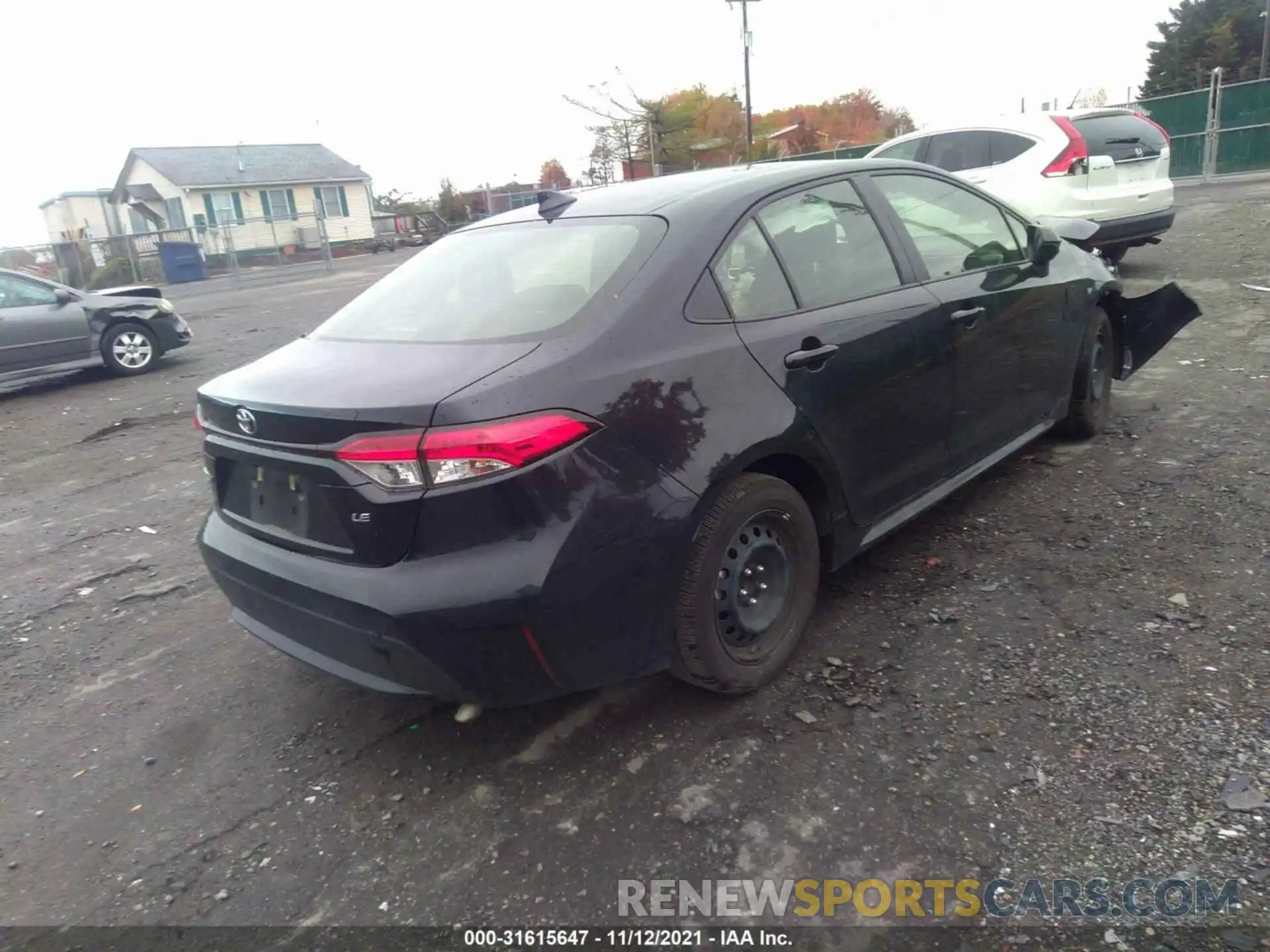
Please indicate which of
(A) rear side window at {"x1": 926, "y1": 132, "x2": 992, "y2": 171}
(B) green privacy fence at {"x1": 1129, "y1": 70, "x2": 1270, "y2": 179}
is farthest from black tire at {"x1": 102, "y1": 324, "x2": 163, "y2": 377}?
(B) green privacy fence at {"x1": 1129, "y1": 70, "x2": 1270, "y2": 179}

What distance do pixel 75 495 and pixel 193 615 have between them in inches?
106

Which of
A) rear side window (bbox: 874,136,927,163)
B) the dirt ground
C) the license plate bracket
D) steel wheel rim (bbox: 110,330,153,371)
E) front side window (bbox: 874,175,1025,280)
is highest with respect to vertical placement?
rear side window (bbox: 874,136,927,163)

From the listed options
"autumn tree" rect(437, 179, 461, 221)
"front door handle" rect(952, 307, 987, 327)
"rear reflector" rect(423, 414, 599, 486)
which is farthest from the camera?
"autumn tree" rect(437, 179, 461, 221)

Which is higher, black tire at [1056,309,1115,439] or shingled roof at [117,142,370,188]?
shingled roof at [117,142,370,188]

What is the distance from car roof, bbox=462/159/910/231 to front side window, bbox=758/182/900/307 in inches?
3.3

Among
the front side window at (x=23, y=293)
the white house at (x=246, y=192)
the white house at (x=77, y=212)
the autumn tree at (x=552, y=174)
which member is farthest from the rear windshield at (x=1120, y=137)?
the white house at (x=77, y=212)

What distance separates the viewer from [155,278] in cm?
2891

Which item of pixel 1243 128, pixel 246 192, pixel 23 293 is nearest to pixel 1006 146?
pixel 23 293

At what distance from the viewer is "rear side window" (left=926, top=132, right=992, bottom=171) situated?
8.98 metres

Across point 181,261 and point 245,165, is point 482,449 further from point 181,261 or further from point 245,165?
point 245,165

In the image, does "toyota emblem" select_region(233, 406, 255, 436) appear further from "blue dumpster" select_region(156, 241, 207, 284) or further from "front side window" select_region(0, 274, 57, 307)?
"blue dumpster" select_region(156, 241, 207, 284)

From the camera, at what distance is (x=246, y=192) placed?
44938 mm

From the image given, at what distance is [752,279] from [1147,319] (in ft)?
11.1

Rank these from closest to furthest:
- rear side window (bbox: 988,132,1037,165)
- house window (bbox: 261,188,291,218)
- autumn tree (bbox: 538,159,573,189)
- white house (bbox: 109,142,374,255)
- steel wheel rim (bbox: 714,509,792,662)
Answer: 1. steel wheel rim (bbox: 714,509,792,662)
2. rear side window (bbox: 988,132,1037,165)
3. white house (bbox: 109,142,374,255)
4. house window (bbox: 261,188,291,218)
5. autumn tree (bbox: 538,159,573,189)
